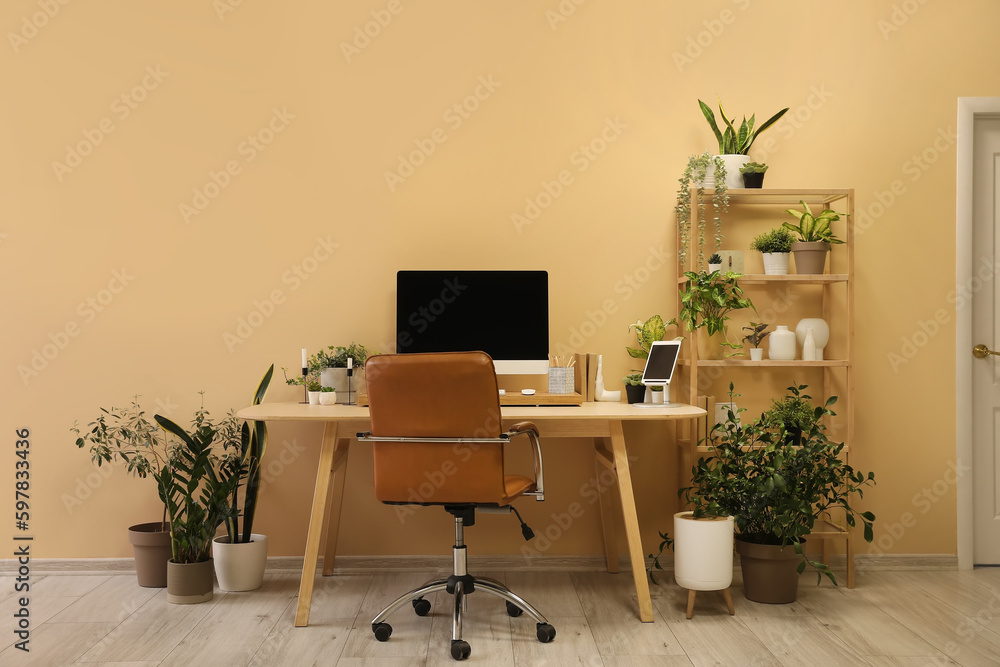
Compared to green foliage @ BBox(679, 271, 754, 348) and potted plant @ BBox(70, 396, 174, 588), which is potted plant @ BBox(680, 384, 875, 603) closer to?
green foliage @ BBox(679, 271, 754, 348)

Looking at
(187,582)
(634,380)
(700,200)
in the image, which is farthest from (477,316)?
(187,582)

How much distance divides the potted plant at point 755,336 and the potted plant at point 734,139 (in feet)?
2.15

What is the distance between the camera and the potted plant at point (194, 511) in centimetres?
319

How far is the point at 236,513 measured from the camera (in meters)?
3.28

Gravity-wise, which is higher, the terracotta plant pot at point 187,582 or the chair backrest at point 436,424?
the chair backrest at point 436,424

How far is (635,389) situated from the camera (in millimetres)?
3445

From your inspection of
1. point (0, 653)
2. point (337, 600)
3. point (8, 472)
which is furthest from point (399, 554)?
point (8, 472)

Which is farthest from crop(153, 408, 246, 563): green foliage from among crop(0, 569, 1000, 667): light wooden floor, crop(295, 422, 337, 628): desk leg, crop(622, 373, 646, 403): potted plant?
crop(622, 373, 646, 403): potted plant

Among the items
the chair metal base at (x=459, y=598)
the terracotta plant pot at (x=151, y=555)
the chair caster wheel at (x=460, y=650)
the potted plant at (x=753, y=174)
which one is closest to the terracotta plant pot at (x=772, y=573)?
the chair metal base at (x=459, y=598)

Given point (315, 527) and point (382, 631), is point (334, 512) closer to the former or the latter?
point (315, 527)

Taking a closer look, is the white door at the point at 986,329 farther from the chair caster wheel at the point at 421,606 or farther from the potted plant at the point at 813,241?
the chair caster wheel at the point at 421,606

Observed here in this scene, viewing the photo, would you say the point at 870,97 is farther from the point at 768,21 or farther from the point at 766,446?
the point at 766,446

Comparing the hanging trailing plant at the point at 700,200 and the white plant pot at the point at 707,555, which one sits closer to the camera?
the white plant pot at the point at 707,555

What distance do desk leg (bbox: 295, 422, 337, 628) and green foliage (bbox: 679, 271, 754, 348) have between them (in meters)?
1.61
